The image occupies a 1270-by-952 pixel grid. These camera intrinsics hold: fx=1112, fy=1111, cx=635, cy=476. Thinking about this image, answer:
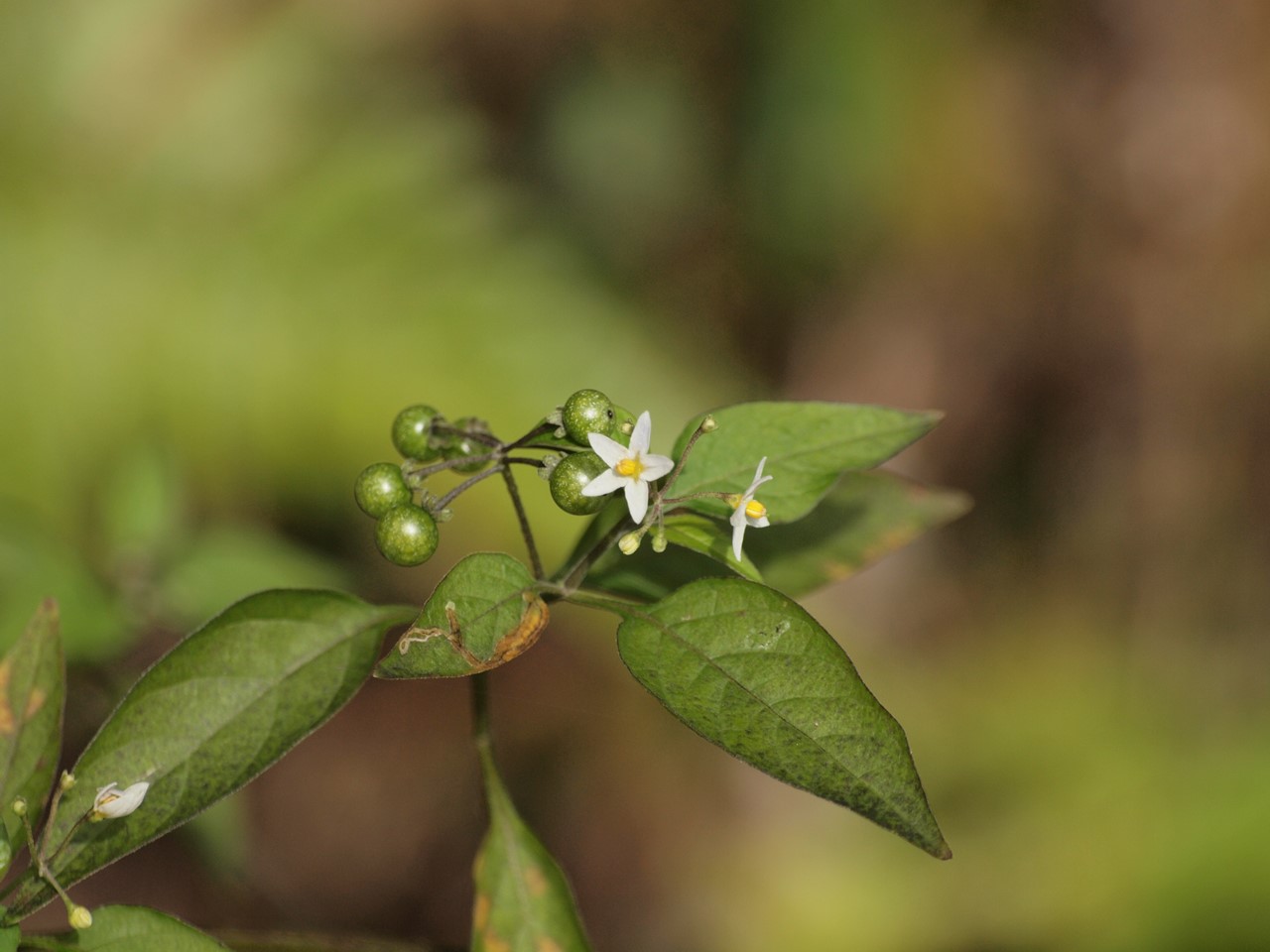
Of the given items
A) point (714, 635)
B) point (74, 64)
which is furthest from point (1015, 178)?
point (714, 635)

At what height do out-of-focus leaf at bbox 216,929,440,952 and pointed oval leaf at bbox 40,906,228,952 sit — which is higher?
pointed oval leaf at bbox 40,906,228,952

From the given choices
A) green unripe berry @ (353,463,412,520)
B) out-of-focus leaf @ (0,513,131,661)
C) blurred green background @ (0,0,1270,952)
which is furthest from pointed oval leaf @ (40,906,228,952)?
blurred green background @ (0,0,1270,952)

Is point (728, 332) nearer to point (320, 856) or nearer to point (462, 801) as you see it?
point (462, 801)

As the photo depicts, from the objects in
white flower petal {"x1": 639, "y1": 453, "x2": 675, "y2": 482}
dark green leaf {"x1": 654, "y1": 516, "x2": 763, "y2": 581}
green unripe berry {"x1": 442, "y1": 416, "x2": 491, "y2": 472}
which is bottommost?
dark green leaf {"x1": 654, "y1": 516, "x2": 763, "y2": 581}

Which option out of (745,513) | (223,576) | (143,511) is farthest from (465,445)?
(143,511)

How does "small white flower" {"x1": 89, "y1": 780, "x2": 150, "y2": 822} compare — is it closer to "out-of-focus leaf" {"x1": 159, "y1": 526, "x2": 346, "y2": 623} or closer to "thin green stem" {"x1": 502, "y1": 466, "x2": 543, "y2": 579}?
"thin green stem" {"x1": 502, "y1": 466, "x2": 543, "y2": 579}

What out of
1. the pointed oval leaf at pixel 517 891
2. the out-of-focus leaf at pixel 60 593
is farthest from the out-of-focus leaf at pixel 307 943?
the out-of-focus leaf at pixel 60 593
